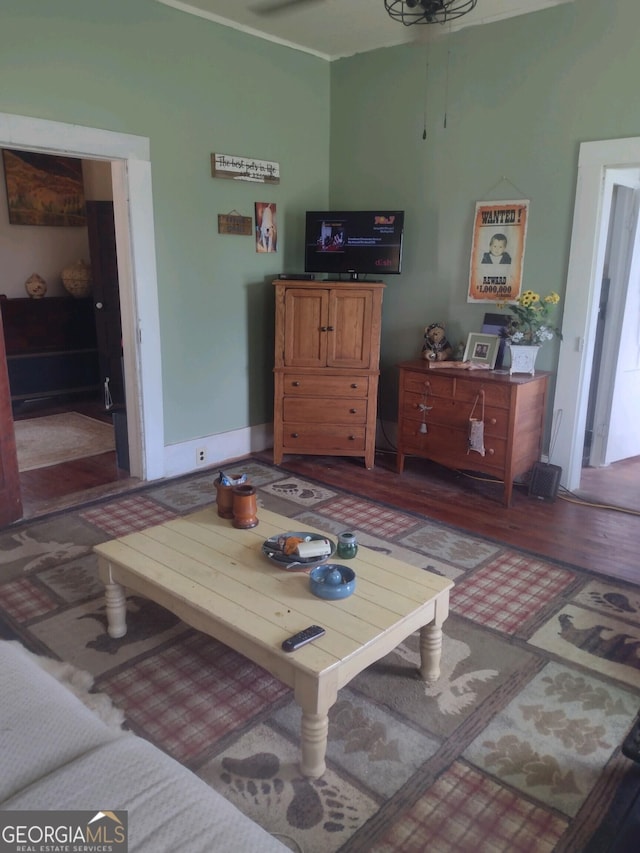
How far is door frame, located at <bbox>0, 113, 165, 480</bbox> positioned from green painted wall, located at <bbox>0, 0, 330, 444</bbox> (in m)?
0.07


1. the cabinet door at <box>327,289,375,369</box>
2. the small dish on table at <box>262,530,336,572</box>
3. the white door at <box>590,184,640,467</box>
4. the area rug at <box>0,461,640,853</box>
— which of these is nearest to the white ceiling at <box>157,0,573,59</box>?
the white door at <box>590,184,640,467</box>

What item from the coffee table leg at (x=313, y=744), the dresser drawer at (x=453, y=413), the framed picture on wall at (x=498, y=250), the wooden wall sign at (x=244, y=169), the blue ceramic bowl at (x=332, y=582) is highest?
the wooden wall sign at (x=244, y=169)

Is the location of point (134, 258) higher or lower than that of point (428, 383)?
higher

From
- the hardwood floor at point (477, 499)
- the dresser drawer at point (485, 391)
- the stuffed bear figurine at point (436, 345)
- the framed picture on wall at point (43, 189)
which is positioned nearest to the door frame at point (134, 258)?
the hardwood floor at point (477, 499)

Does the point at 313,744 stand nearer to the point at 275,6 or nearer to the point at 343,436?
the point at 343,436

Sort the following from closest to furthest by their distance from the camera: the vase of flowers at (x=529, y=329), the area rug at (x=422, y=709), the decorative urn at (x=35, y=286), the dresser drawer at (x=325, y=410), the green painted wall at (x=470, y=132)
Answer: the area rug at (x=422, y=709)
the green painted wall at (x=470, y=132)
the vase of flowers at (x=529, y=329)
the dresser drawer at (x=325, y=410)
the decorative urn at (x=35, y=286)

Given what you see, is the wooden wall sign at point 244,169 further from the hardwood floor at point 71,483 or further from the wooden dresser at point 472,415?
the hardwood floor at point 71,483

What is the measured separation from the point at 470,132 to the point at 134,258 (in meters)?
2.24

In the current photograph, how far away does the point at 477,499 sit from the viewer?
3.90 m

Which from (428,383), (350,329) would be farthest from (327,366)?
(428,383)

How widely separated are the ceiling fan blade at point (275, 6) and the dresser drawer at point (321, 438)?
2.50 metres

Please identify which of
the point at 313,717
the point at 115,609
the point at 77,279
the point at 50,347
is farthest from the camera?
the point at 77,279

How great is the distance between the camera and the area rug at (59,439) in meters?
4.54

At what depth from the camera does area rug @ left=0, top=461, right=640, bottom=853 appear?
5.48 ft
